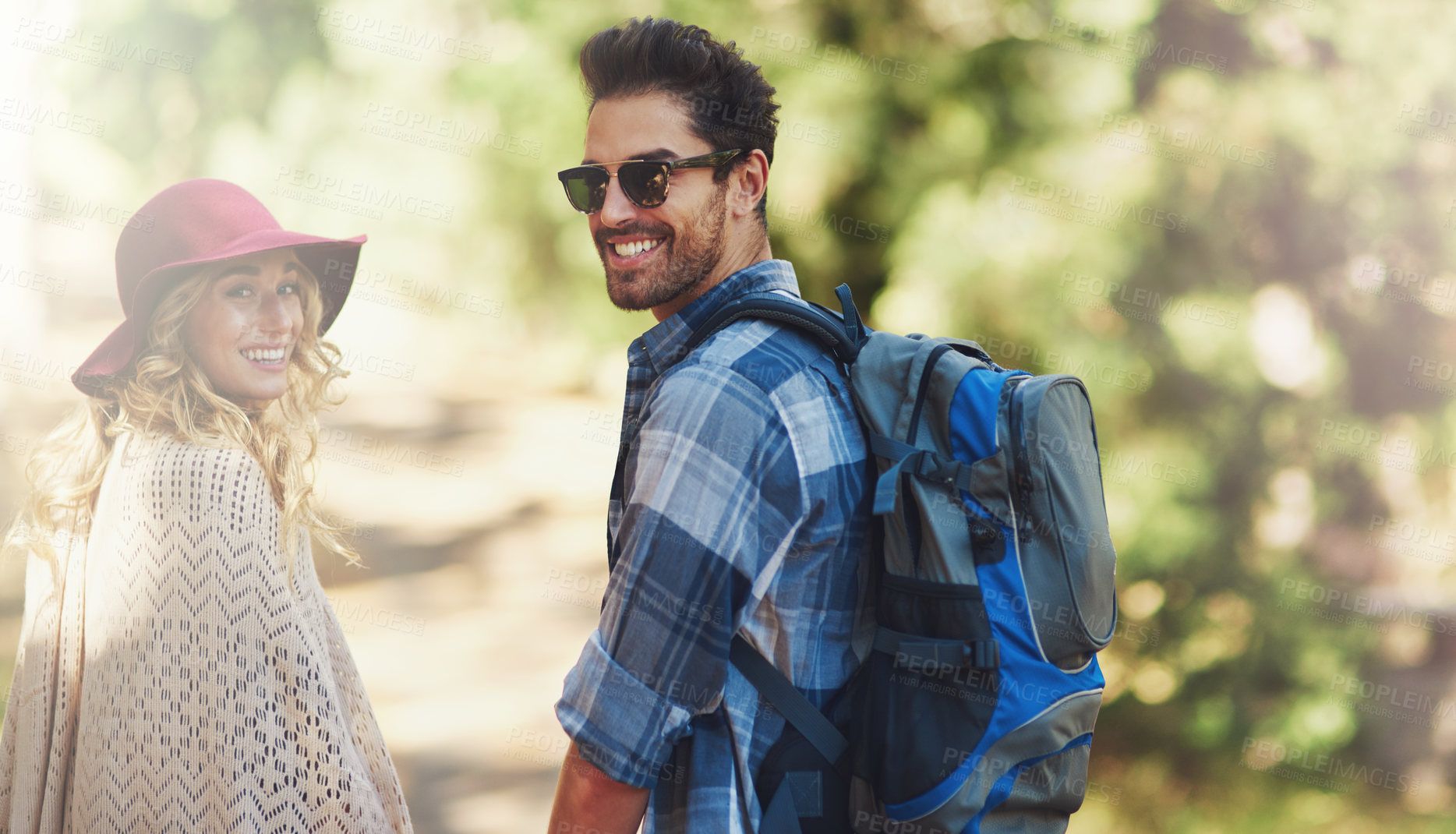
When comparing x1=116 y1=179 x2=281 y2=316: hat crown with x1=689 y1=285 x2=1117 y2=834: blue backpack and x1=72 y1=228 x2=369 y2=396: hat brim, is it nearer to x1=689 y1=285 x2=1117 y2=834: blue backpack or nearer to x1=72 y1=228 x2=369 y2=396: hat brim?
x1=72 y1=228 x2=369 y2=396: hat brim

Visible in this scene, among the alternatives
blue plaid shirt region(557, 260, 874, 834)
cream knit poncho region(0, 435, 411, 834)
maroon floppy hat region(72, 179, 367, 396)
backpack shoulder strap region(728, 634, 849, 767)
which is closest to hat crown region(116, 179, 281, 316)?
maroon floppy hat region(72, 179, 367, 396)

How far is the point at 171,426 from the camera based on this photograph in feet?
5.95

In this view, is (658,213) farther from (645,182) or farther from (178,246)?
(178,246)

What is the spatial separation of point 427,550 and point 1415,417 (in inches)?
143

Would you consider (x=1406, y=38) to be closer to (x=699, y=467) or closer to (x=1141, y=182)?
(x=1141, y=182)

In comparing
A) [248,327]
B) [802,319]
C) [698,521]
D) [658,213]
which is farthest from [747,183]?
[248,327]

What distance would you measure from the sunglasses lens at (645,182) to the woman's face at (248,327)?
29.8 inches

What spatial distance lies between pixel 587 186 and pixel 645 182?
0.12 m

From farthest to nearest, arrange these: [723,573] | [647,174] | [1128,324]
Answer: [1128,324] < [647,174] < [723,573]

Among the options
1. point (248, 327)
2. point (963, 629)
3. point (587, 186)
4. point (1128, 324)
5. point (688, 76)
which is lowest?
point (963, 629)

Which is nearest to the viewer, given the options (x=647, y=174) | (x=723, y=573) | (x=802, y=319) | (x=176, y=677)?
(x=723, y=573)

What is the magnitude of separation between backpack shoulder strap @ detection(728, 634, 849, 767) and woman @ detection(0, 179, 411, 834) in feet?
2.92

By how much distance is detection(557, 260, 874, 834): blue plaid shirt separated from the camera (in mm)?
1332

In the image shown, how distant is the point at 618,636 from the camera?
1353 millimetres
